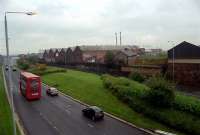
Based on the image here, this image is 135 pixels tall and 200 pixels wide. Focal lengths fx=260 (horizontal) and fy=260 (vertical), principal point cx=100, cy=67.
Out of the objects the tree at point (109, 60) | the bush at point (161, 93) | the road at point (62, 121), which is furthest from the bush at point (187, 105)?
the tree at point (109, 60)

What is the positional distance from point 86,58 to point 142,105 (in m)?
78.1

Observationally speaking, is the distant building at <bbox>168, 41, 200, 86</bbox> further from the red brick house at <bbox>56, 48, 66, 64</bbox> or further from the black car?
the red brick house at <bbox>56, 48, 66, 64</bbox>

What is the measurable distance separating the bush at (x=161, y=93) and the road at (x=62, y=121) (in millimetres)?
4962

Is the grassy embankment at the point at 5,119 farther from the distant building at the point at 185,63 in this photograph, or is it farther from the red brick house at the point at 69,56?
the red brick house at the point at 69,56

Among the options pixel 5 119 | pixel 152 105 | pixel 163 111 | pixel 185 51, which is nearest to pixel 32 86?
pixel 5 119

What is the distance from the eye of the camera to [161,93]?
3028 cm

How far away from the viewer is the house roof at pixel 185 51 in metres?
53.5

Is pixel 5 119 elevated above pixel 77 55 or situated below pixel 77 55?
below

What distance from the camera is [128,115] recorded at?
3216 cm

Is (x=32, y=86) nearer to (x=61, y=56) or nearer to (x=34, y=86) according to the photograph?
(x=34, y=86)

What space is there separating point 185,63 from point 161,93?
27892 millimetres

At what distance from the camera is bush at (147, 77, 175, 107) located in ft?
98.9

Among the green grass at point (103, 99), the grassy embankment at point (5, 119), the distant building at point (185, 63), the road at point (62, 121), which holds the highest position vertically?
the distant building at point (185, 63)

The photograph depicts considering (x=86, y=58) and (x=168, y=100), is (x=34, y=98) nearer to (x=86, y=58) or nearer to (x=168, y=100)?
(x=168, y=100)
